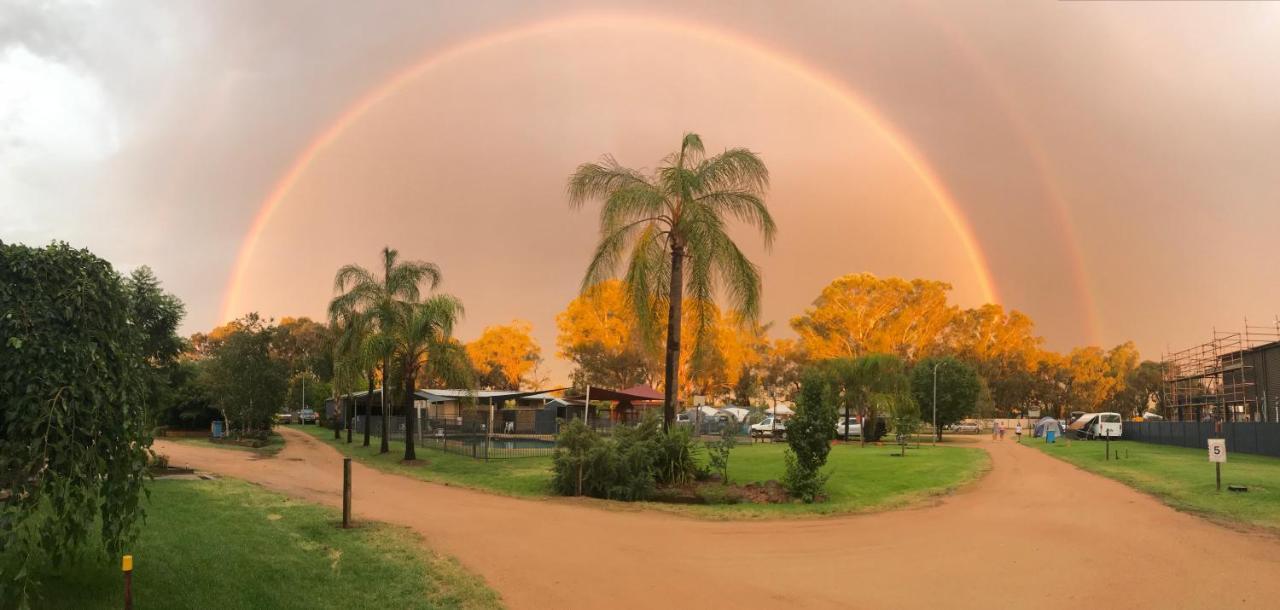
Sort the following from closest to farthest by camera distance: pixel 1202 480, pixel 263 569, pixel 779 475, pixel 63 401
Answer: pixel 63 401 → pixel 263 569 → pixel 1202 480 → pixel 779 475

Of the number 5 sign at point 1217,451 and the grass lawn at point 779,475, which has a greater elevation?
the number 5 sign at point 1217,451

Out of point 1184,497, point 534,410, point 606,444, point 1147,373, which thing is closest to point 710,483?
point 606,444

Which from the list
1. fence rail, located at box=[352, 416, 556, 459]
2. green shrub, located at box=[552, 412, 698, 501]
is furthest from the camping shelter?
green shrub, located at box=[552, 412, 698, 501]

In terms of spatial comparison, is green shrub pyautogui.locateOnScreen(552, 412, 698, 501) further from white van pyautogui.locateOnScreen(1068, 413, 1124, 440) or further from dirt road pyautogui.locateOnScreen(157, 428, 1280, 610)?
white van pyautogui.locateOnScreen(1068, 413, 1124, 440)

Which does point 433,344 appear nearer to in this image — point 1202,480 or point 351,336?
point 351,336

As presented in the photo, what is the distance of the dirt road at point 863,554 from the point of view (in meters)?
9.61

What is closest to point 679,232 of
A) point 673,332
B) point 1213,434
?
point 673,332

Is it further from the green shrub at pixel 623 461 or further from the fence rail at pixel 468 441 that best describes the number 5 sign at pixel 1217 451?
the fence rail at pixel 468 441

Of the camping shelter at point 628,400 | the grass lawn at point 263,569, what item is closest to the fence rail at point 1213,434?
the camping shelter at point 628,400

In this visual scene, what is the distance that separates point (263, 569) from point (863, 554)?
8106 mm

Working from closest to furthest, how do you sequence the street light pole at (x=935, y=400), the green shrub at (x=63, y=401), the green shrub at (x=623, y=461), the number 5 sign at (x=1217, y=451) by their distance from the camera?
the green shrub at (x=63, y=401), the number 5 sign at (x=1217, y=451), the green shrub at (x=623, y=461), the street light pole at (x=935, y=400)

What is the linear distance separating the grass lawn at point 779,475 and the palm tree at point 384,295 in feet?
14.8

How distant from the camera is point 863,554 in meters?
12.2

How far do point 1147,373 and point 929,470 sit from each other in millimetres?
81378
